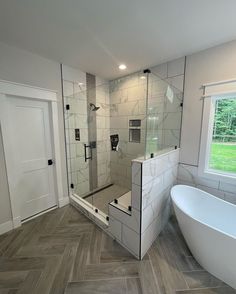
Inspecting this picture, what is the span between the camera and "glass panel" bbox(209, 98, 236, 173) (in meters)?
2.02

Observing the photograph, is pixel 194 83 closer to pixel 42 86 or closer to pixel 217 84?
pixel 217 84

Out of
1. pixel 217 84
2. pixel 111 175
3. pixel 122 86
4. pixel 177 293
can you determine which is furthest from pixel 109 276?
pixel 122 86

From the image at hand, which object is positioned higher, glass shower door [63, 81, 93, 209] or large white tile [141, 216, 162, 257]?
glass shower door [63, 81, 93, 209]

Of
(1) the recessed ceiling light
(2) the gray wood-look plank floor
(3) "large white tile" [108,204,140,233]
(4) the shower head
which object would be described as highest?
(1) the recessed ceiling light

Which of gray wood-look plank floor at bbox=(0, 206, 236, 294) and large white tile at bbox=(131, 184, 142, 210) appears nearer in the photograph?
gray wood-look plank floor at bbox=(0, 206, 236, 294)

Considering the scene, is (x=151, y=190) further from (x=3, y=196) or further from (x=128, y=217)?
(x=3, y=196)

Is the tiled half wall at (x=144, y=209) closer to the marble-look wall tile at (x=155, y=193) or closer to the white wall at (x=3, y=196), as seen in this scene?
the marble-look wall tile at (x=155, y=193)

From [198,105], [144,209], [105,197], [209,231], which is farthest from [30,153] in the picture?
[198,105]

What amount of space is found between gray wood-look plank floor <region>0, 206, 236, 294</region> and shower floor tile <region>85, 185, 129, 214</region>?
1.86ft

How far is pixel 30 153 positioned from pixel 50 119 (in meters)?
0.65

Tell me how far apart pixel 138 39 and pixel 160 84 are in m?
0.62

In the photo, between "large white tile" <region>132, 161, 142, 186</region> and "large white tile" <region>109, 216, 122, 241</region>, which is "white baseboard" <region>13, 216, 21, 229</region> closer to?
"large white tile" <region>109, 216, 122, 241</region>

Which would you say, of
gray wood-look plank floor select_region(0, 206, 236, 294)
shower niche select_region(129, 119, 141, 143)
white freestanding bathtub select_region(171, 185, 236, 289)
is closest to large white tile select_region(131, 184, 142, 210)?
white freestanding bathtub select_region(171, 185, 236, 289)

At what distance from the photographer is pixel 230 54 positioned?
1850 millimetres
